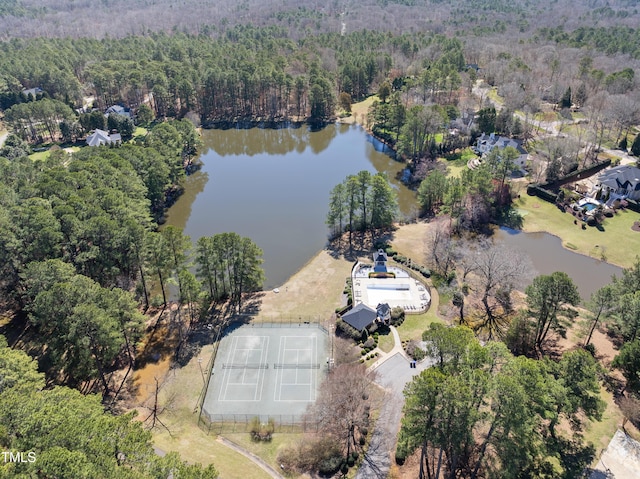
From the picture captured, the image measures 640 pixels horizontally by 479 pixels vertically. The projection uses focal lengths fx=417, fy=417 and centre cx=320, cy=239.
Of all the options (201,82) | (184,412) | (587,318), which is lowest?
(184,412)

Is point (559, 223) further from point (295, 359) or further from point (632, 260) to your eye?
point (295, 359)

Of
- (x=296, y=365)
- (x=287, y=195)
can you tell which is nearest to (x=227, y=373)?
(x=296, y=365)

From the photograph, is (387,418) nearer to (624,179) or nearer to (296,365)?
(296,365)

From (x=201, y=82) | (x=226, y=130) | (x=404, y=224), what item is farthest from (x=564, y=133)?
(x=201, y=82)

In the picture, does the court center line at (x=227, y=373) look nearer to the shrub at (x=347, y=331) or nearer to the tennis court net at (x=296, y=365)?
the tennis court net at (x=296, y=365)

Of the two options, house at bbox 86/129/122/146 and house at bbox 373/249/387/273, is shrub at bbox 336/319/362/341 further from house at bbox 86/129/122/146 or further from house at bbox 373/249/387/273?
house at bbox 86/129/122/146

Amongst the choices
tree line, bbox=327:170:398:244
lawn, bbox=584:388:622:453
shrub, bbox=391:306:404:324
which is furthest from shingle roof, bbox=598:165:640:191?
shrub, bbox=391:306:404:324
